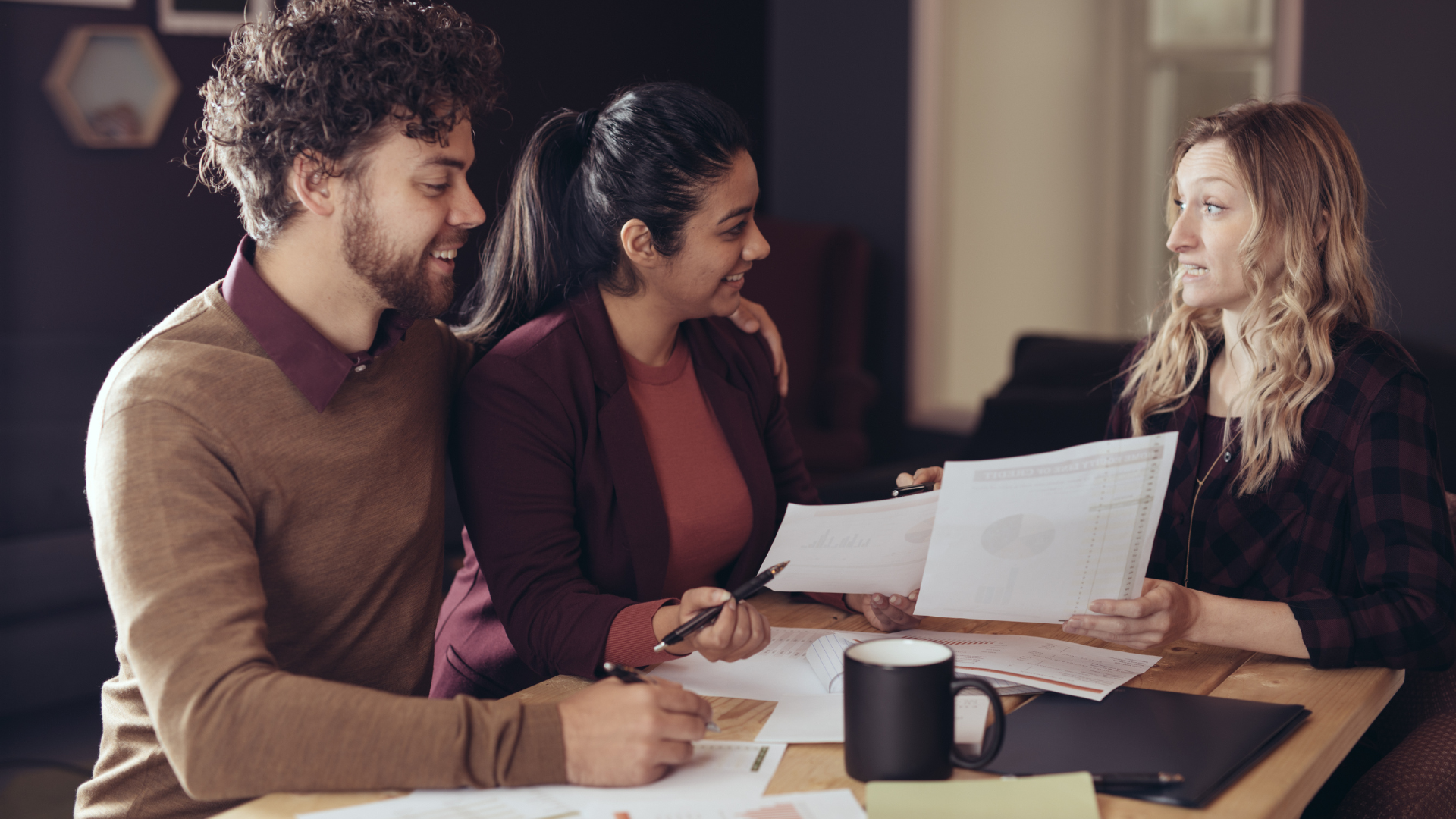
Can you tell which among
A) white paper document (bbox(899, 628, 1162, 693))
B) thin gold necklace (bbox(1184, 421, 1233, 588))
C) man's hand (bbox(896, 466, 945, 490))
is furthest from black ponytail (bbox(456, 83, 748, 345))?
thin gold necklace (bbox(1184, 421, 1233, 588))

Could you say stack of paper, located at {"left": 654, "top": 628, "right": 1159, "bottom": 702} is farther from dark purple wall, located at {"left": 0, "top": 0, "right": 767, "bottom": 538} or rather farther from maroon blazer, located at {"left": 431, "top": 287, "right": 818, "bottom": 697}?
dark purple wall, located at {"left": 0, "top": 0, "right": 767, "bottom": 538}

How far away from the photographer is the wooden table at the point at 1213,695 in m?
0.91

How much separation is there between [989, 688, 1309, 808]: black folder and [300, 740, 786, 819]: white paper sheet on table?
0.67 feet

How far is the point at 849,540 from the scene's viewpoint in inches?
46.9

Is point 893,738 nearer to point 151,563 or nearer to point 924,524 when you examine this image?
point 924,524

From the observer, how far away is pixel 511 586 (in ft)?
4.28

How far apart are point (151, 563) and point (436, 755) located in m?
0.29

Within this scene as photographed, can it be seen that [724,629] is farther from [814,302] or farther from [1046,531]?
[814,302]

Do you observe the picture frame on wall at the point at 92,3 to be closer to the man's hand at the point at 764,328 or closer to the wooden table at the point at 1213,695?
the man's hand at the point at 764,328

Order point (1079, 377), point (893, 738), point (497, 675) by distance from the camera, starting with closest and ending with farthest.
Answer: point (893, 738)
point (497, 675)
point (1079, 377)

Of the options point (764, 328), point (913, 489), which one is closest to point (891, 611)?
point (913, 489)

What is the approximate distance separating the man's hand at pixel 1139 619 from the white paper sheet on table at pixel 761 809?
377 millimetres

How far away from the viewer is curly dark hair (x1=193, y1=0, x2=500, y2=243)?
1.18 meters

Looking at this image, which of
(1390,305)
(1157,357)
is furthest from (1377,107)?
(1157,357)
